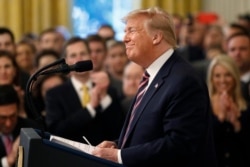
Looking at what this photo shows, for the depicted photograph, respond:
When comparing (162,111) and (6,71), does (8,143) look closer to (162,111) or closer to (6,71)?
(6,71)

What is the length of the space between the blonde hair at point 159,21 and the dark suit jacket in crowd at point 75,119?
205 cm

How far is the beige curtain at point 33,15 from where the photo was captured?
1106cm

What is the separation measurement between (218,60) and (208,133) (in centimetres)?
282

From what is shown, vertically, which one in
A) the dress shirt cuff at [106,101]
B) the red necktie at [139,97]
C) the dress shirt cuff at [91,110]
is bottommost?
the dress shirt cuff at [106,101]

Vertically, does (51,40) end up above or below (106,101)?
below

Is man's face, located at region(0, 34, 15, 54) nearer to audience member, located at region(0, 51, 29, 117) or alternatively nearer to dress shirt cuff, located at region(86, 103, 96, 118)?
audience member, located at region(0, 51, 29, 117)

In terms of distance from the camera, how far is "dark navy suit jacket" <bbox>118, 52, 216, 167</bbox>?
120 inches

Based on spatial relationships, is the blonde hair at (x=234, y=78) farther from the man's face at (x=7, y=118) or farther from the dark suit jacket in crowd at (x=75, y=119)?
the man's face at (x=7, y=118)

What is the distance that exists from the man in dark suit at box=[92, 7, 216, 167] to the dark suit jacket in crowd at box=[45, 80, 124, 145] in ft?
6.12

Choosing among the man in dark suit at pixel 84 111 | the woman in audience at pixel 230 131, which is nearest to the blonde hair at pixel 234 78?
the woman in audience at pixel 230 131

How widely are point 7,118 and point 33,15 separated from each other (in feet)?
21.9

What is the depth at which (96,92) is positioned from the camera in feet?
17.8

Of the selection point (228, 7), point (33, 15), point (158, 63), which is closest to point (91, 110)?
point (158, 63)

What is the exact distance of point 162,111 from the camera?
316cm
